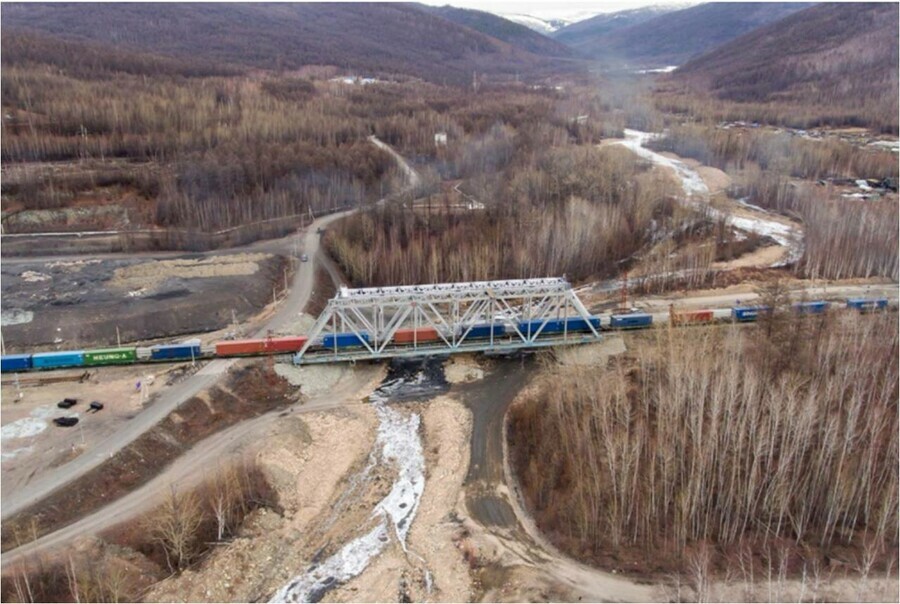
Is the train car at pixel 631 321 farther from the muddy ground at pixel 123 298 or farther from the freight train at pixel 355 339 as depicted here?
the muddy ground at pixel 123 298

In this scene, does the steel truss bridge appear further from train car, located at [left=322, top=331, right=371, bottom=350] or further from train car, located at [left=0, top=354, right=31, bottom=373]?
train car, located at [left=0, top=354, right=31, bottom=373]

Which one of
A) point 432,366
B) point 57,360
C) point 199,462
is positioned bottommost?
point 199,462

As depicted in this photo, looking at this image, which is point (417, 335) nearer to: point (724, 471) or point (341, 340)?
point (341, 340)

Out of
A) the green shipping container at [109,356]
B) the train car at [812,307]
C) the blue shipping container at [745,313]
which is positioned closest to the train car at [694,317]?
the blue shipping container at [745,313]

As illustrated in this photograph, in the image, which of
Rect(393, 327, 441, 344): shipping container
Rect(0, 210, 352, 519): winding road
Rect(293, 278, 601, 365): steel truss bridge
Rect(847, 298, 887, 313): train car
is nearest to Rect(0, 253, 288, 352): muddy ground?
Rect(0, 210, 352, 519): winding road

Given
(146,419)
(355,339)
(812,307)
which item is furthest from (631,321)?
(146,419)

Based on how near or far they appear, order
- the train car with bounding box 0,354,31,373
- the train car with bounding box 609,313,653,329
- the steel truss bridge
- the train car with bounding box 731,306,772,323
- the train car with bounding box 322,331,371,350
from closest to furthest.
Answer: the train car with bounding box 0,354,31,373 < the steel truss bridge < the train car with bounding box 322,331,371,350 < the train car with bounding box 609,313,653,329 < the train car with bounding box 731,306,772,323
